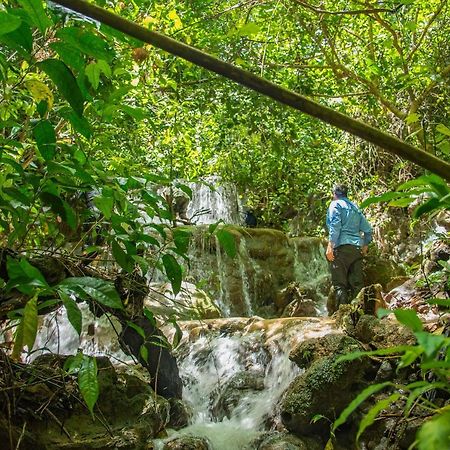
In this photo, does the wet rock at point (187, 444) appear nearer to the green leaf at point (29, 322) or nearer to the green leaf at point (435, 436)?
the green leaf at point (29, 322)

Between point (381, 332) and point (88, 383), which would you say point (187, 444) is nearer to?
point (381, 332)

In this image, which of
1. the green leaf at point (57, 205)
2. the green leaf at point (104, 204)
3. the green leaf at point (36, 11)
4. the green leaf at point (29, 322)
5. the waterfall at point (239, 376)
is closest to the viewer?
the green leaf at point (36, 11)

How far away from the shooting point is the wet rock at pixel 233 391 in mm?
5418

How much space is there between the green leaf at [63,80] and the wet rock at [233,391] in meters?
4.45

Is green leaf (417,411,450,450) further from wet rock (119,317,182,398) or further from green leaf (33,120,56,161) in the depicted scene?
wet rock (119,317,182,398)

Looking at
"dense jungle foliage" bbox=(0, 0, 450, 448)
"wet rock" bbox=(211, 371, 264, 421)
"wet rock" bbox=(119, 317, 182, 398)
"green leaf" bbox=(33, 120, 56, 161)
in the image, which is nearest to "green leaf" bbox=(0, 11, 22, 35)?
"dense jungle foliage" bbox=(0, 0, 450, 448)

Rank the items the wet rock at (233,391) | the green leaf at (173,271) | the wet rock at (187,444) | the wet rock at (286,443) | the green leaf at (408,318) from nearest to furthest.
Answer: the green leaf at (408,318), the green leaf at (173,271), the wet rock at (187,444), the wet rock at (286,443), the wet rock at (233,391)

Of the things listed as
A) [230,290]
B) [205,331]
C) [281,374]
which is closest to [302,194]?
[230,290]

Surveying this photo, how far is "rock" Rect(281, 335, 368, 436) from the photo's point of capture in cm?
416

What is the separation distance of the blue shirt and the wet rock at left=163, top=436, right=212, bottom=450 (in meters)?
3.82

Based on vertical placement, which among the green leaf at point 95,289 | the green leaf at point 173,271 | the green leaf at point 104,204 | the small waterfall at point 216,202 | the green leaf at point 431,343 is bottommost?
the green leaf at point 431,343

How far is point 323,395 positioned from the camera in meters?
4.16

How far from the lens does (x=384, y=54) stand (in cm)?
811

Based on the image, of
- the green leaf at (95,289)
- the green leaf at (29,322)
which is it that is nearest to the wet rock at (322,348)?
the green leaf at (95,289)
